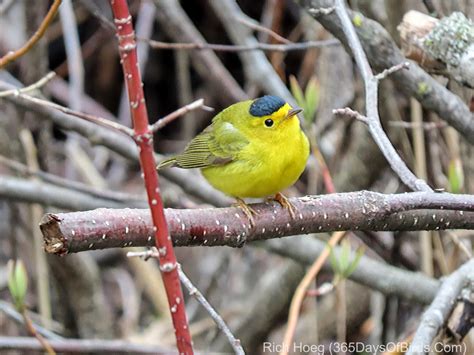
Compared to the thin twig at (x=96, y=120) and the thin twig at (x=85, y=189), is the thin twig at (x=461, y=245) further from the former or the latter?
the thin twig at (x=96, y=120)

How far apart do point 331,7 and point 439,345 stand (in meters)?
1.11

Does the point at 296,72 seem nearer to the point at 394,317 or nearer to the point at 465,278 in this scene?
the point at 394,317

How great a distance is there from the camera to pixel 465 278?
2494mm

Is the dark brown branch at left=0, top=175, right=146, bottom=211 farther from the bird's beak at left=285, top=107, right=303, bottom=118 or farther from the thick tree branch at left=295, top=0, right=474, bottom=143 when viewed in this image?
the thick tree branch at left=295, top=0, right=474, bottom=143

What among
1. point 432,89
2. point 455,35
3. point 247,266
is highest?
point 455,35

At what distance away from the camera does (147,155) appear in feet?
3.79

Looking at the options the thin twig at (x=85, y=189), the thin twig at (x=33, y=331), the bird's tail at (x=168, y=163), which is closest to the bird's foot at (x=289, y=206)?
the bird's tail at (x=168, y=163)

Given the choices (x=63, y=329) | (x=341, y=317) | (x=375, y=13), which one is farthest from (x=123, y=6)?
(x=63, y=329)

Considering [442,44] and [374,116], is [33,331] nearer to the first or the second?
[374,116]

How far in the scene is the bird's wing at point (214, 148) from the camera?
9.25 feet

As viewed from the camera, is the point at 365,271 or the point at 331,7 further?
the point at 365,271

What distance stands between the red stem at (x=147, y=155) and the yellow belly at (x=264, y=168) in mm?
1386

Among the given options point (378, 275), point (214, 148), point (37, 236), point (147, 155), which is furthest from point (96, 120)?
point (37, 236)

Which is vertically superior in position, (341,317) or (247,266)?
(341,317)
